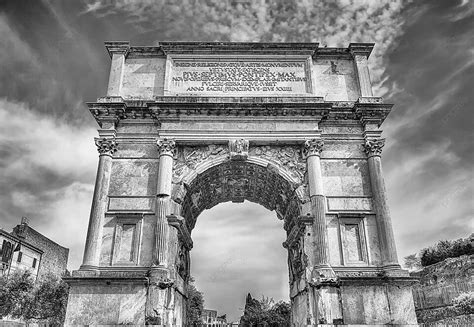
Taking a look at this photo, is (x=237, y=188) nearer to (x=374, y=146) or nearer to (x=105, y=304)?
(x=374, y=146)

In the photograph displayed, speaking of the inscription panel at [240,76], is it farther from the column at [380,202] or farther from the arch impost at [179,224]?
the arch impost at [179,224]

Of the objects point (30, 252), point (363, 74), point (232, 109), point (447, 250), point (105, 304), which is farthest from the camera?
point (447, 250)

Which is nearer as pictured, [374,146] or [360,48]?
[374,146]

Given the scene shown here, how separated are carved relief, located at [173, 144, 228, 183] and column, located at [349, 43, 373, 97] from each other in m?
5.79

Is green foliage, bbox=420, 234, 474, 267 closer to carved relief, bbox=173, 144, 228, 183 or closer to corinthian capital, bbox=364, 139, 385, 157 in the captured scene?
corinthian capital, bbox=364, 139, 385, 157

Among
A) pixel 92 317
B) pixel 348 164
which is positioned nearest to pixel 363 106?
pixel 348 164

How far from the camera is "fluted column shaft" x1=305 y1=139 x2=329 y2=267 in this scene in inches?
484

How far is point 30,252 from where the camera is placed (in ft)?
107

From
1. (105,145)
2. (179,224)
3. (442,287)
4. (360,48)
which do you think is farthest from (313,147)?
(442,287)

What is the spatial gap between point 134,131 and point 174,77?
264cm

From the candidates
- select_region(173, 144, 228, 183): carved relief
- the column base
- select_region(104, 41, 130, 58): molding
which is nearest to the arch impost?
the column base

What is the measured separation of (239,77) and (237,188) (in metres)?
4.44

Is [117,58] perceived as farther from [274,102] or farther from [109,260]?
[109,260]

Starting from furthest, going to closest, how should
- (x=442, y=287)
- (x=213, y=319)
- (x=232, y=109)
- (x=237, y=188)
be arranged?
(x=213, y=319) < (x=442, y=287) < (x=237, y=188) < (x=232, y=109)
